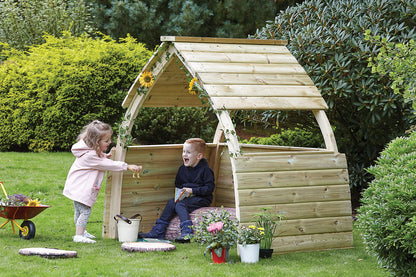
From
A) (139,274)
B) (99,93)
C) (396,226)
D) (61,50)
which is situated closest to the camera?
(396,226)

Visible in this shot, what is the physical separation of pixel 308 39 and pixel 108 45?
5883mm

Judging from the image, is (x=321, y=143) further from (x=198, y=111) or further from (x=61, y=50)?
(x=61, y=50)

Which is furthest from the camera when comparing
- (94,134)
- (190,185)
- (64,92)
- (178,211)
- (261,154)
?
(64,92)

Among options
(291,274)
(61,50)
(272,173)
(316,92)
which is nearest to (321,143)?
(316,92)

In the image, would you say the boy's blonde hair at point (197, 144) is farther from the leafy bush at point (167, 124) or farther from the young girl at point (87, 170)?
the leafy bush at point (167, 124)

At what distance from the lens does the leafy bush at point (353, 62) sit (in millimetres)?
7871

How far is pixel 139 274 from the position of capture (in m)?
5.10

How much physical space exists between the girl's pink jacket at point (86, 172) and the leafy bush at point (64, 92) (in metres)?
5.93

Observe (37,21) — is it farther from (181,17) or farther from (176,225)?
(176,225)

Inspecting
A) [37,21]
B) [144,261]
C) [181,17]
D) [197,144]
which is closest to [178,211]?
[197,144]

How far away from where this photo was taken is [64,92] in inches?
500

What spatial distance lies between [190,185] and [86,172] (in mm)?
1288

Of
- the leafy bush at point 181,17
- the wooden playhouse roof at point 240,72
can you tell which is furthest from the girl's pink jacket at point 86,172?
the leafy bush at point 181,17

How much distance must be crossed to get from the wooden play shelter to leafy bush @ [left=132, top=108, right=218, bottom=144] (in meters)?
5.60
